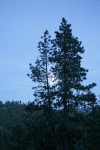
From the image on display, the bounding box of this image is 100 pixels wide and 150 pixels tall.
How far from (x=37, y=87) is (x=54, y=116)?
3427 millimetres

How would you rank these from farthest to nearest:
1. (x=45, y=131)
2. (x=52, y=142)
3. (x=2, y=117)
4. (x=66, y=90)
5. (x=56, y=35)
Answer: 1. (x=2, y=117)
2. (x=52, y=142)
3. (x=45, y=131)
4. (x=56, y=35)
5. (x=66, y=90)

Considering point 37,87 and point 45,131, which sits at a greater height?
point 37,87

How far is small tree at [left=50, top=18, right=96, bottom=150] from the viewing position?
2825 centimetres

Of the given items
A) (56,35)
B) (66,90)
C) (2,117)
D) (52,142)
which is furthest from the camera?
(2,117)

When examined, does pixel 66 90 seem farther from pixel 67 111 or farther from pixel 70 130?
pixel 70 130

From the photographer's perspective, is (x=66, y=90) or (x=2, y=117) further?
(x=2, y=117)

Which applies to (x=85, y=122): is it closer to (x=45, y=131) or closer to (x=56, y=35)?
(x=45, y=131)

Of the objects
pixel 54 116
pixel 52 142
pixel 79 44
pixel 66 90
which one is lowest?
pixel 52 142

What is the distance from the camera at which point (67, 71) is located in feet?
94.9

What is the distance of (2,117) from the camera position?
631ft

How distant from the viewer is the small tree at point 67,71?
1112 inches

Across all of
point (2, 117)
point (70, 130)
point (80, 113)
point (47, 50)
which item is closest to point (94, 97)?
point (80, 113)

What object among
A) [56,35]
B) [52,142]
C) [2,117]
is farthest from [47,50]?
[2,117]

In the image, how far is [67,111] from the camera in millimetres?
28594
